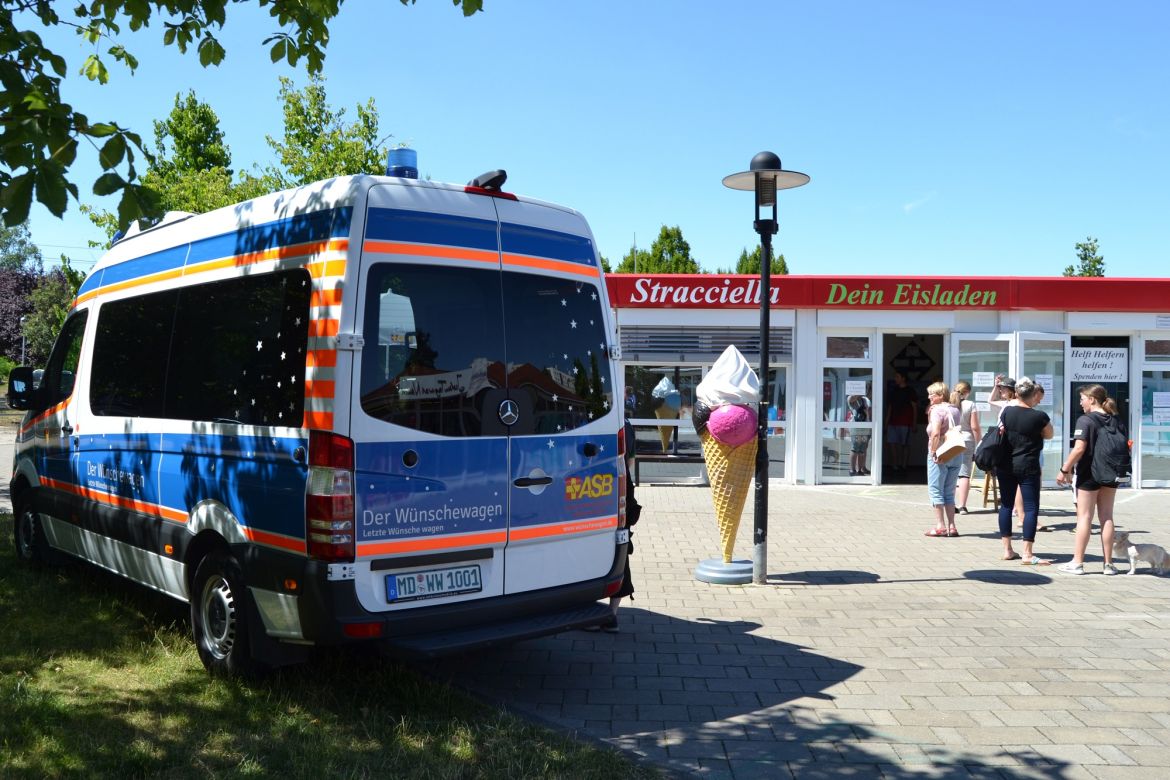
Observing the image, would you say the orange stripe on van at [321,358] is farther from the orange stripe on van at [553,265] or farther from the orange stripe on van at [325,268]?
the orange stripe on van at [553,265]

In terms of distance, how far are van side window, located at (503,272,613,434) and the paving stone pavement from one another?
153cm

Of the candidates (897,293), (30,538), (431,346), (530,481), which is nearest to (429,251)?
(431,346)

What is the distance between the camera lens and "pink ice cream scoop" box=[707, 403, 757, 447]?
8.38 meters

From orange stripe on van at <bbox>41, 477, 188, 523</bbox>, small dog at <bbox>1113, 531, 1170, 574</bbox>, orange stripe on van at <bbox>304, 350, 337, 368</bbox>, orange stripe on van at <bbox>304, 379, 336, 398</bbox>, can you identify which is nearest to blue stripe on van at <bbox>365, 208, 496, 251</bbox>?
orange stripe on van at <bbox>304, 350, 337, 368</bbox>

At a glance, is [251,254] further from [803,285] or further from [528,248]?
[803,285]

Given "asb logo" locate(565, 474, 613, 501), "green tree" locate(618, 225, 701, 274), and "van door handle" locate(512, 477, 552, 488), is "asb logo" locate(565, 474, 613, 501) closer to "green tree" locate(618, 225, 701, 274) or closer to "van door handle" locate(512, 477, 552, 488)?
"van door handle" locate(512, 477, 552, 488)

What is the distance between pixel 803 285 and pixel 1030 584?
325 inches

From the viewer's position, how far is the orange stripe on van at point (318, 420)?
14.9 ft

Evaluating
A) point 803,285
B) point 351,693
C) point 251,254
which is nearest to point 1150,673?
point 351,693

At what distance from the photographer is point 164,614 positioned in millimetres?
6863

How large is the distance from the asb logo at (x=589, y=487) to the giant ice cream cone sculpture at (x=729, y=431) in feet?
9.65

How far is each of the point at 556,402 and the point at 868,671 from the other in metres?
2.42

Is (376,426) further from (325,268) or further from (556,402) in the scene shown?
(556,402)

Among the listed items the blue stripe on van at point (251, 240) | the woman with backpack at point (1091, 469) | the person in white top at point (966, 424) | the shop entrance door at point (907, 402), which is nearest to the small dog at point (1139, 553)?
the woman with backpack at point (1091, 469)
